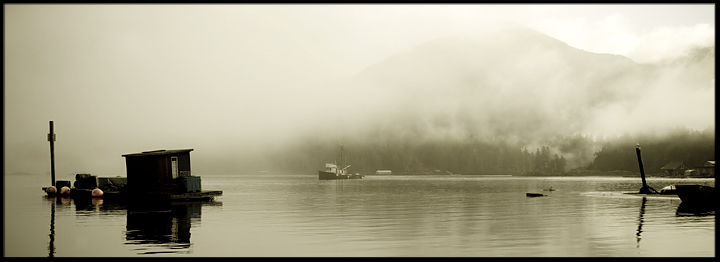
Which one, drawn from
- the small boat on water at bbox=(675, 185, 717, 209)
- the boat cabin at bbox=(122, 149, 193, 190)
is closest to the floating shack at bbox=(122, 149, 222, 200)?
the boat cabin at bbox=(122, 149, 193, 190)

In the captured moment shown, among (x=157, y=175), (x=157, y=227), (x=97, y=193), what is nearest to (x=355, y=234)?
(x=157, y=227)

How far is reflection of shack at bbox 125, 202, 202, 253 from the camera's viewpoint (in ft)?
87.4

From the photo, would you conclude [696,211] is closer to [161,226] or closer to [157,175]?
[161,226]

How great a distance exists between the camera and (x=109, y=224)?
35250 millimetres

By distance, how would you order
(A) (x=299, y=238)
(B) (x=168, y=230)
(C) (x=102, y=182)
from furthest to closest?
(C) (x=102, y=182) → (B) (x=168, y=230) → (A) (x=299, y=238)

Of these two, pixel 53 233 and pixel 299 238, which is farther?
pixel 53 233

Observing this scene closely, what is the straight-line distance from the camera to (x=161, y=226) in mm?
33219

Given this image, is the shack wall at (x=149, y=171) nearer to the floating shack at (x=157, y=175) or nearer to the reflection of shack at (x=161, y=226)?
the floating shack at (x=157, y=175)

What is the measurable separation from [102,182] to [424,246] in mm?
55209

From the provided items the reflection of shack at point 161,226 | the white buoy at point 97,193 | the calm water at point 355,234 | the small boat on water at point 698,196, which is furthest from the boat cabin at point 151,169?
the small boat on water at point 698,196

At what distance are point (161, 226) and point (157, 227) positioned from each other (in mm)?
474

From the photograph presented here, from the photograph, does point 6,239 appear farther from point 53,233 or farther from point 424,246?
point 424,246

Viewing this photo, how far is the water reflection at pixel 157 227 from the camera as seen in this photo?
2503 centimetres
